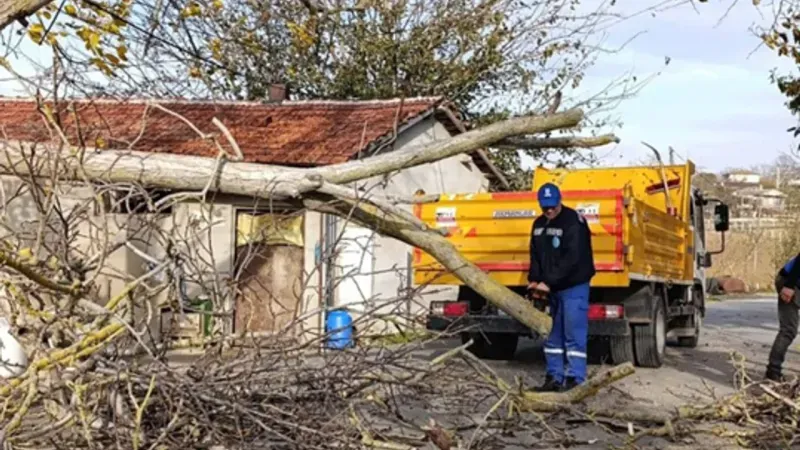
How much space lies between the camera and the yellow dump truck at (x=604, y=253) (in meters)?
9.84

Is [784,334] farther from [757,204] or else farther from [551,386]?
[757,204]

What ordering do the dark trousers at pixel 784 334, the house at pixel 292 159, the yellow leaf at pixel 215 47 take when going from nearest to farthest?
the house at pixel 292 159
the dark trousers at pixel 784 334
the yellow leaf at pixel 215 47

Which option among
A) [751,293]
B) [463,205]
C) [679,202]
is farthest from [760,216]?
[463,205]

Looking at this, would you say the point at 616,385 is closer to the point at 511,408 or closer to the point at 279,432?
the point at 511,408

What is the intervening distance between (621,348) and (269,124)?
8624 millimetres

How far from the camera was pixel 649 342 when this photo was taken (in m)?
10.6

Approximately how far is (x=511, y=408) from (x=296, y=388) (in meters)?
1.66

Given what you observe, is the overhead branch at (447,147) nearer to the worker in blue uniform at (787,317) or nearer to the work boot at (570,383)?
the work boot at (570,383)

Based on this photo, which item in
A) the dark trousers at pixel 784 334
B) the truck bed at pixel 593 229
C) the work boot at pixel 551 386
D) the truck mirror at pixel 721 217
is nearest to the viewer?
the work boot at pixel 551 386

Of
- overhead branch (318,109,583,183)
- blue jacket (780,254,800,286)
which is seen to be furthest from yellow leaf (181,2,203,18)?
blue jacket (780,254,800,286)

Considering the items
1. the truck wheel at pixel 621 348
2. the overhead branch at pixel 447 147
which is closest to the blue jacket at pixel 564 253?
the truck wheel at pixel 621 348

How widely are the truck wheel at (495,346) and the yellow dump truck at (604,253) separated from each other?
0.01 meters

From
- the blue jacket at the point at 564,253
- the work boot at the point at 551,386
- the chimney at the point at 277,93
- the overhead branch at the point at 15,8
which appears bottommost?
the work boot at the point at 551,386

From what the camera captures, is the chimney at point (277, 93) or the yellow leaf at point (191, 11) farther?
the chimney at point (277, 93)
